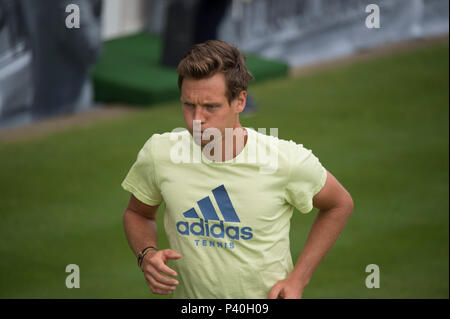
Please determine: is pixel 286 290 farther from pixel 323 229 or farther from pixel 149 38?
pixel 149 38

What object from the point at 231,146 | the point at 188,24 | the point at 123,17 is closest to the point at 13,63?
the point at 188,24

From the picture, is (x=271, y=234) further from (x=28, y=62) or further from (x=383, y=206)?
(x=28, y=62)

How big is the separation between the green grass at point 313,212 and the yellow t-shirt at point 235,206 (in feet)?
9.51

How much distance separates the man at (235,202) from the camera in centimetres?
283

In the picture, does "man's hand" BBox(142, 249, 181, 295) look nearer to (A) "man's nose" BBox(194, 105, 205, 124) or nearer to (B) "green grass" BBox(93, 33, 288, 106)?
(A) "man's nose" BBox(194, 105, 205, 124)

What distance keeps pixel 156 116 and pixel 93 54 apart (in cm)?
140

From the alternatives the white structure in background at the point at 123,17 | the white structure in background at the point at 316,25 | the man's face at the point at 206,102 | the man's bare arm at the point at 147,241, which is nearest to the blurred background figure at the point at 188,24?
the white structure in background at the point at 316,25

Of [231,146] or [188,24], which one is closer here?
[231,146]

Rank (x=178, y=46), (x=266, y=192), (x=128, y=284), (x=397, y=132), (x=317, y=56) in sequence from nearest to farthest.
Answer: (x=266, y=192) < (x=128, y=284) < (x=397, y=132) < (x=178, y=46) < (x=317, y=56)

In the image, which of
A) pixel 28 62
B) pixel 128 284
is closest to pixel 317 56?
pixel 28 62

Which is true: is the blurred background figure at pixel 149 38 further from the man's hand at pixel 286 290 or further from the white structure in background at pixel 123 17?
the man's hand at pixel 286 290

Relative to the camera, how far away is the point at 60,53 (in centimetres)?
1015

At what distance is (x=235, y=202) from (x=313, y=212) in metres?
4.62

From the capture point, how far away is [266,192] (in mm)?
2840
